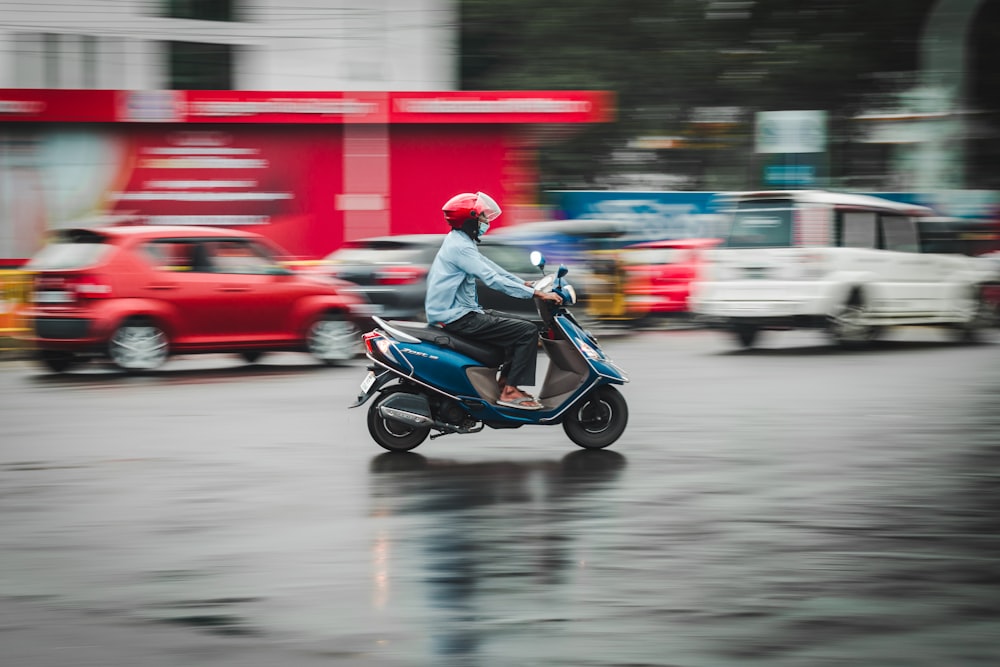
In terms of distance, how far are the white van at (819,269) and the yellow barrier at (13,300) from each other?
352 inches

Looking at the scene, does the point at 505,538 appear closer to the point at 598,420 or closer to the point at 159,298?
the point at 598,420

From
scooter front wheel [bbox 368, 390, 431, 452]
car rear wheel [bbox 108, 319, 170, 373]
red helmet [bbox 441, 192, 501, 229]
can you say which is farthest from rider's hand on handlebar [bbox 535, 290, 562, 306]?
car rear wheel [bbox 108, 319, 170, 373]

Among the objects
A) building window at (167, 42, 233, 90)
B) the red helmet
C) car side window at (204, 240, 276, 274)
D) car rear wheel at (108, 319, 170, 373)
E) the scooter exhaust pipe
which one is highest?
building window at (167, 42, 233, 90)

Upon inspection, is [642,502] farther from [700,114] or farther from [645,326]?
[700,114]

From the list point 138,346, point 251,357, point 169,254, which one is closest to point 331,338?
point 251,357

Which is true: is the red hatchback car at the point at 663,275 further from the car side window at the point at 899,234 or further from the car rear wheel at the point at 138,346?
the car rear wheel at the point at 138,346

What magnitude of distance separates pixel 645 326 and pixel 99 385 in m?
10.8

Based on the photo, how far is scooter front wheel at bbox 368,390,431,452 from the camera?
9969 millimetres

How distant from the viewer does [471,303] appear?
32.4ft

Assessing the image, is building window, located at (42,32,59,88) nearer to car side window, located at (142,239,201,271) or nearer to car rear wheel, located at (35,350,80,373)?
car rear wheel, located at (35,350,80,373)

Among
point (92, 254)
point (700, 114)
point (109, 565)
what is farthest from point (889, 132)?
point (109, 565)

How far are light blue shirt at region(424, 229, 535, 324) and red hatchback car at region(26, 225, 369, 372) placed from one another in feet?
21.3

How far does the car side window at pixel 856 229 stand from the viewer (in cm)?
1827

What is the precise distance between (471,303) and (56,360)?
7734mm
